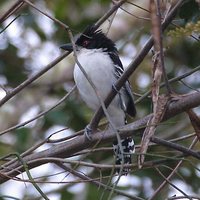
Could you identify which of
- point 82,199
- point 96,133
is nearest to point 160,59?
point 96,133

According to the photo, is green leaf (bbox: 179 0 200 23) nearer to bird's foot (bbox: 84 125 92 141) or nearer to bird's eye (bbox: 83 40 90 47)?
bird's foot (bbox: 84 125 92 141)

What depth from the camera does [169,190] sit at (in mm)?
5102

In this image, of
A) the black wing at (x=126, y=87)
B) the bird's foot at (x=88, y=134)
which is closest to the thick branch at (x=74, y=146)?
the bird's foot at (x=88, y=134)

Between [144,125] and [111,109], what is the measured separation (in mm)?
1709

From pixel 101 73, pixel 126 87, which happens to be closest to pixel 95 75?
pixel 101 73

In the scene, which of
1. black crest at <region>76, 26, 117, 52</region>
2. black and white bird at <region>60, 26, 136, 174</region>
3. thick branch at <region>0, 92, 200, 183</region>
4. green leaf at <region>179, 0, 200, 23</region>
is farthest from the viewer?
black crest at <region>76, 26, 117, 52</region>

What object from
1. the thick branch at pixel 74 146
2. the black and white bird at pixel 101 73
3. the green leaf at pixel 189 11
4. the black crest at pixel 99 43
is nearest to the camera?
the thick branch at pixel 74 146

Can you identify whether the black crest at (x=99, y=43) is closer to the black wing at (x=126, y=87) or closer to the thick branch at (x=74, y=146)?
the black wing at (x=126, y=87)

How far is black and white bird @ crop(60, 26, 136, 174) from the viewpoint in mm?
4219

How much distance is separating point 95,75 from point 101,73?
0.04m

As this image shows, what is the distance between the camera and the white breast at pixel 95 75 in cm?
422

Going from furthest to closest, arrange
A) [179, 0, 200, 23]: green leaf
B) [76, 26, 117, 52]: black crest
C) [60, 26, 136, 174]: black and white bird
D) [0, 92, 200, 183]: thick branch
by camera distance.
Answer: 1. [76, 26, 117, 52]: black crest
2. [60, 26, 136, 174]: black and white bird
3. [179, 0, 200, 23]: green leaf
4. [0, 92, 200, 183]: thick branch

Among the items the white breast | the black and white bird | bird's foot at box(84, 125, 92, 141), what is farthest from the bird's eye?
bird's foot at box(84, 125, 92, 141)

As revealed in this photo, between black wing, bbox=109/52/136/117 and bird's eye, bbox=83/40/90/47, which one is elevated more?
bird's eye, bbox=83/40/90/47
